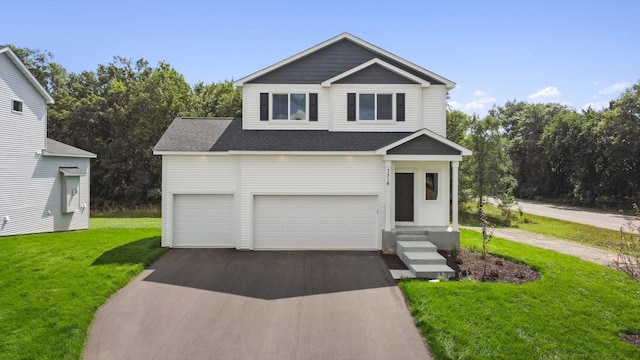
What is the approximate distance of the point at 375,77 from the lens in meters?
15.2

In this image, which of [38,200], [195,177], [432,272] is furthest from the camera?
[38,200]

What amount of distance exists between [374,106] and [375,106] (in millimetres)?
41

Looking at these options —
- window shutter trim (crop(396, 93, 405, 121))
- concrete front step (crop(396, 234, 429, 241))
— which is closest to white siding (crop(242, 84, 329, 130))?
window shutter trim (crop(396, 93, 405, 121))

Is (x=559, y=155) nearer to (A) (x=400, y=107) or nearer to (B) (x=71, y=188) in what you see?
(A) (x=400, y=107)

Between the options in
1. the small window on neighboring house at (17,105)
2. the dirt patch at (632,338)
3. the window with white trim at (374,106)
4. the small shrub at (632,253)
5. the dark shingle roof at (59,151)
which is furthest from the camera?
the dark shingle roof at (59,151)

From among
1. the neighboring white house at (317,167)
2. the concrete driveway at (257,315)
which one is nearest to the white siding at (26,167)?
the neighboring white house at (317,167)

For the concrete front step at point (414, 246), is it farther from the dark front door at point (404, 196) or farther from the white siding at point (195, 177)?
the white siding at point (195, 177)

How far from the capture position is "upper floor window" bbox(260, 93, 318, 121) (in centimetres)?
1539

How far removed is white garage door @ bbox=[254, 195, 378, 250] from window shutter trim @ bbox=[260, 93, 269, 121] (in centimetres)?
344

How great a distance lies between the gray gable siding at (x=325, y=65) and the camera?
1545cm

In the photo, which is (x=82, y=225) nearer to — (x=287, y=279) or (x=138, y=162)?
(x=138, y=162)

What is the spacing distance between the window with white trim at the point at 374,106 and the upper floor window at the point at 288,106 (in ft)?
6.17

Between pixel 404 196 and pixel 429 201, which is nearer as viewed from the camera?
pixel 429 201

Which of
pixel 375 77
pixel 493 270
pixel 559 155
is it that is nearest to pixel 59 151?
pixel 375 77
